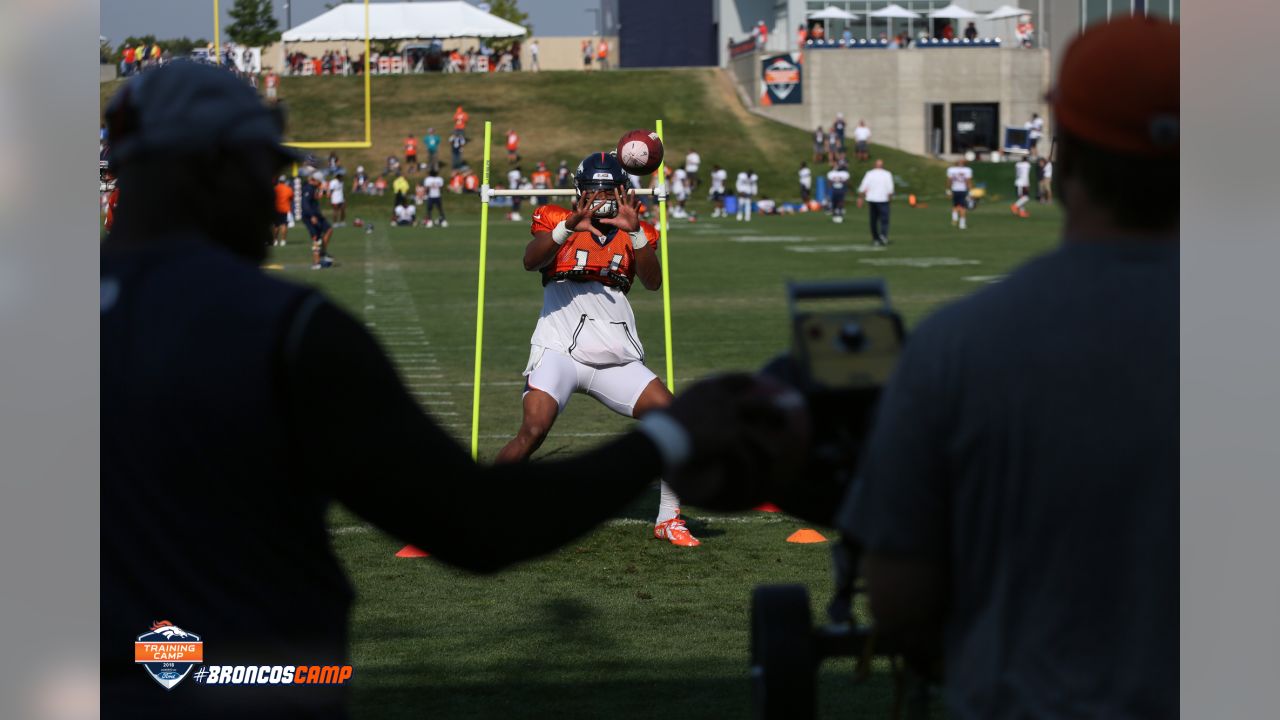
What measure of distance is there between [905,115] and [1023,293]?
2521 inches

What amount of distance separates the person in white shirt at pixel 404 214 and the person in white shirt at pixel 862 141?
61.8 feet

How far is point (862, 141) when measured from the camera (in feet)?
195

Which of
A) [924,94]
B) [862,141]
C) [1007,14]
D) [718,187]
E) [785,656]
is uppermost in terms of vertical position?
[1007,14]

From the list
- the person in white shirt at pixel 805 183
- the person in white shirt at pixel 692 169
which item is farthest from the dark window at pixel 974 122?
the person in white shirt at pixel 692 169

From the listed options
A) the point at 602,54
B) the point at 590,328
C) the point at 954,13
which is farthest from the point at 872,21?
the point at 590,328

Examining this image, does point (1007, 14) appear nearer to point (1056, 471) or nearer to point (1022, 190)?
point (1022, 190)

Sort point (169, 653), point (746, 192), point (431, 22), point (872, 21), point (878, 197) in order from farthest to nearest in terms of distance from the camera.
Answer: point (872, 21) < point (431, 22) < point (746, 192) < point (878, 197) < point (169, 653)

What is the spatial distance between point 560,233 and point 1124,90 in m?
5.82

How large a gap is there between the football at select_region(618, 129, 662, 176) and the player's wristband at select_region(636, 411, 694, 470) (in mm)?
5179

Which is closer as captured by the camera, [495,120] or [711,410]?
[711,410]
